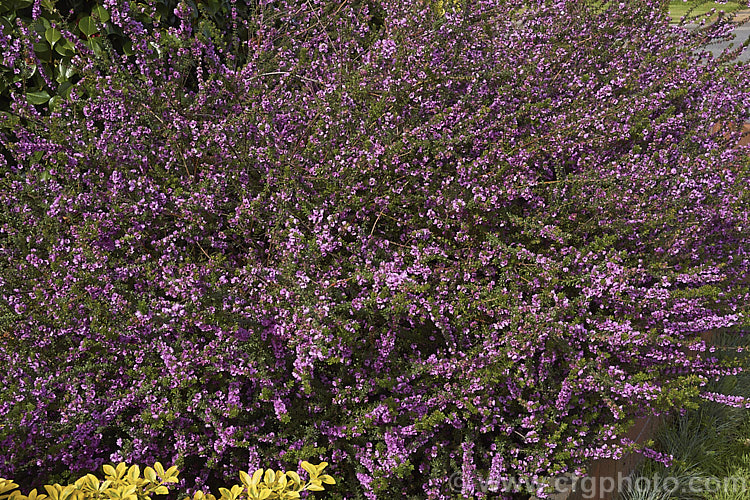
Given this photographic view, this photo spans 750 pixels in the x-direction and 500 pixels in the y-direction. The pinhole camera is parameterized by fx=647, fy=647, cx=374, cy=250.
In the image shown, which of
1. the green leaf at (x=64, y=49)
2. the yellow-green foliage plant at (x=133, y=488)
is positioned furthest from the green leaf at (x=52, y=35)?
the yellow-green foliage plant at (x=133, y=488)

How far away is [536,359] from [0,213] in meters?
2.42

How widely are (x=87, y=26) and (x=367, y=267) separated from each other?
2158 mm

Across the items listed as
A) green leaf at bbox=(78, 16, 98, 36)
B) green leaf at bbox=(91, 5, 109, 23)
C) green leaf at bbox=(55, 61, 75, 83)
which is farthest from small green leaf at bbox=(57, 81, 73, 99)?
green leaf at bbox=(91, 5, 109, 23)

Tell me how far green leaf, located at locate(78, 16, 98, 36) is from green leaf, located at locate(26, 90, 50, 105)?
40cm

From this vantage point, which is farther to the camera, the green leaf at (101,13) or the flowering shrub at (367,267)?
the green leaf at (101,13)

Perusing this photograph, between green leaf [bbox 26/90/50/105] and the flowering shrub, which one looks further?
green leaf [bbox 26/90/50/105]

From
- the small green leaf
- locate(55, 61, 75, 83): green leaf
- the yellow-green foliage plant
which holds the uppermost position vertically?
locate(55, 61, 75, 83): green leaf

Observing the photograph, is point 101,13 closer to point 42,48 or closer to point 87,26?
point 87,26

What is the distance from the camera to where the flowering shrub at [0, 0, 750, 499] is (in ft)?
7.58

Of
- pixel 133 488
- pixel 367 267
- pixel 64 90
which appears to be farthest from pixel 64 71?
pixel 133 488

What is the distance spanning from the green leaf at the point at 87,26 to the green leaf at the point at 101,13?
0.04 m

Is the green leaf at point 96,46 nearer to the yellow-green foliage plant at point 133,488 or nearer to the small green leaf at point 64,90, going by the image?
the small green leaf at point 64,90

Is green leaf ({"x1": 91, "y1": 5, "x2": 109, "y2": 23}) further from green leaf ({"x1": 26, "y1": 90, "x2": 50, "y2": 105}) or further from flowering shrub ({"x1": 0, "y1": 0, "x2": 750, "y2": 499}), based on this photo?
A: green leaf ({"x1": 26, "y1": 90, "x2": 50, "y2": 105})

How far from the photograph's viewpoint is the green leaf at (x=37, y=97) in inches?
136
